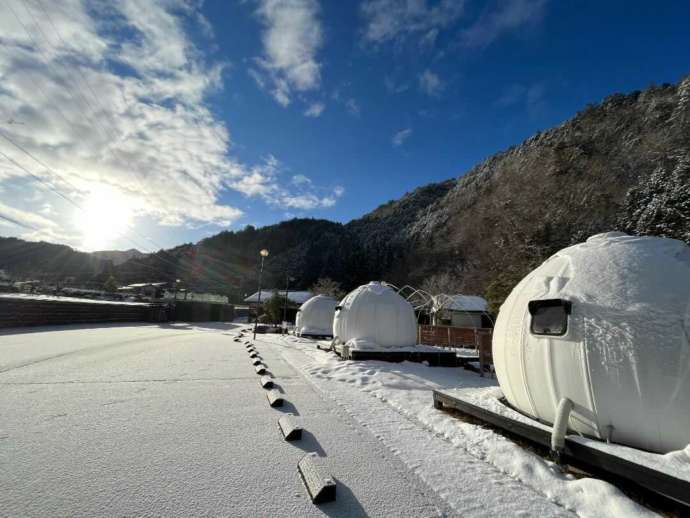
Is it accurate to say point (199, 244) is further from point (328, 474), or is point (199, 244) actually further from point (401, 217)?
point (328, 474)

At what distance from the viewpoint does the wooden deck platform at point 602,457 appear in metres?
2.52

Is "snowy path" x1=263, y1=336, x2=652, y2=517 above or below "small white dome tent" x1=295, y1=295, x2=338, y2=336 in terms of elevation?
below

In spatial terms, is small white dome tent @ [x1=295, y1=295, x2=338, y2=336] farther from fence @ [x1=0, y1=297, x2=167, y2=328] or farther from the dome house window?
the dome house window

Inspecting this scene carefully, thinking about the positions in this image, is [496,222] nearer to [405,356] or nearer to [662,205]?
[662,205]

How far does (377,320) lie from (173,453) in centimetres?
950

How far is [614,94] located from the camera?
65688 mm

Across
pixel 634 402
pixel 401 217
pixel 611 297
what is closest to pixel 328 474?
pixel 634 402

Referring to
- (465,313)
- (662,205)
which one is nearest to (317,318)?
(465,313)

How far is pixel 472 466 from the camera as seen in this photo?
3.56 meters

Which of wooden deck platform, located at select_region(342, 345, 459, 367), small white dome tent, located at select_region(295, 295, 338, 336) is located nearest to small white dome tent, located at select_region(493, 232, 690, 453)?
wooden deck platform, located at select_region(342, 345, 459, 367)

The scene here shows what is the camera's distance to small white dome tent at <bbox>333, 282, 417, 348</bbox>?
12266 mm

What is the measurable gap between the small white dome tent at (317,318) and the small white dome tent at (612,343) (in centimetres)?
2017

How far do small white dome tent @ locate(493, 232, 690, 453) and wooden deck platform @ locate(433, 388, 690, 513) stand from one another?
0.86 feet

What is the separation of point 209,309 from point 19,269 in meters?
54.7
